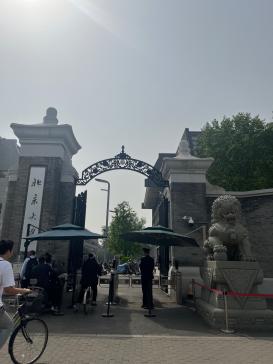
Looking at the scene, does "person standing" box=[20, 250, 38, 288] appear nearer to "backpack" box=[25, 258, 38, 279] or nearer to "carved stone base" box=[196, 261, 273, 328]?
"backpack" box=[25, 258, 38, 279]

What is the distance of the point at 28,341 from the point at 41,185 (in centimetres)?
931

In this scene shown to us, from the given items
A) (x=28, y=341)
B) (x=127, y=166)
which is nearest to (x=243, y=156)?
(x=127, y=166)

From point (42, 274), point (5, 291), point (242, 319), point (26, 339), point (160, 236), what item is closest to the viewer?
point (5, 291)

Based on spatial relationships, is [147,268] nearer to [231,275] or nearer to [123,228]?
[231,275]


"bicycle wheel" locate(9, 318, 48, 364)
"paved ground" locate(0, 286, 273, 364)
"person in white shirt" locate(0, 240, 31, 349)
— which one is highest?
"person in white shirt" locate(0, 240, 31, 349)

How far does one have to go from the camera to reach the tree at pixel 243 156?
72.0ft

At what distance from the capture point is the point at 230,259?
8.86 m

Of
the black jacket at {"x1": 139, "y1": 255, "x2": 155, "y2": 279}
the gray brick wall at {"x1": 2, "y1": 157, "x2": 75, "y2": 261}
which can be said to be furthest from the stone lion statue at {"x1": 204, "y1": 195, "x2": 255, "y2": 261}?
the gray brick wall at {"x1": 2, "y1": 157, "x2": 75, "y2": 261}

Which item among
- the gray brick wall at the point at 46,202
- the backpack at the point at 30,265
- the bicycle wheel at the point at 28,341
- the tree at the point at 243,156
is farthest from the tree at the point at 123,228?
the bicycle wheel at the point at 28,341

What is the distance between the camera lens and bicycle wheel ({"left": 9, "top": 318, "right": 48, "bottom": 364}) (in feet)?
15.1

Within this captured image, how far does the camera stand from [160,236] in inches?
412

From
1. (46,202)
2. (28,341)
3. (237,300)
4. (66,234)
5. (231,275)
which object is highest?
(46,202)

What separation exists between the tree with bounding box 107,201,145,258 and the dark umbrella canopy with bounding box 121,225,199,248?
101 ft

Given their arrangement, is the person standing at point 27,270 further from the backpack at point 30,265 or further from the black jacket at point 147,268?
the black jacket at point 147,268
